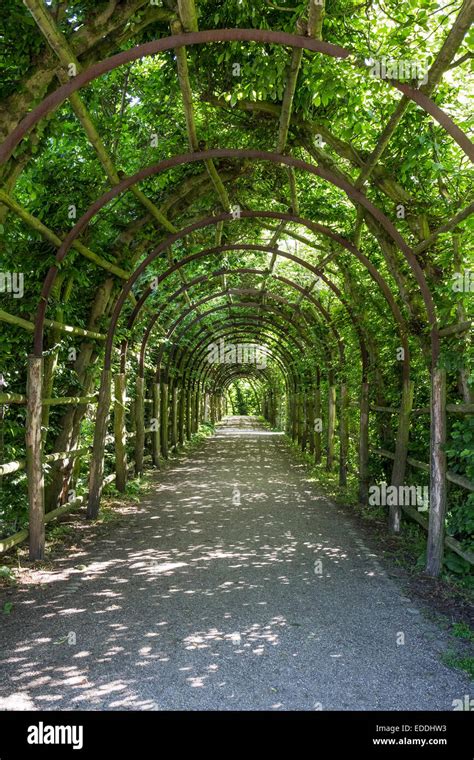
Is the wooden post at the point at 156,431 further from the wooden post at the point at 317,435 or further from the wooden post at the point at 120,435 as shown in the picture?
the wooden post at the point at 317,435

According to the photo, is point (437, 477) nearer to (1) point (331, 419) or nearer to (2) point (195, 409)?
(1) point (331, 419)

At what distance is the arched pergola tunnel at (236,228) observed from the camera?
4.42 m

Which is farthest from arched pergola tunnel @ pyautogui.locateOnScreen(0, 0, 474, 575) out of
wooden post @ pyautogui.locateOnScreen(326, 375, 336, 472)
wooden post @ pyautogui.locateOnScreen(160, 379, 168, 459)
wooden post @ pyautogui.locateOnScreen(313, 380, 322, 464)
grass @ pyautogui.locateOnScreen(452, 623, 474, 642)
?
wooden post @ pyautogui.locateOnScreen(160, 379, 168, 459)

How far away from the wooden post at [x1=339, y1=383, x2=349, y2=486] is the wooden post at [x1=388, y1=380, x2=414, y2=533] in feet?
12.2

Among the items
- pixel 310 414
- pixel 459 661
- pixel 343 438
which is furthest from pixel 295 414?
pixel 459 661

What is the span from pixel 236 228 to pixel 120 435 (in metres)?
3.84

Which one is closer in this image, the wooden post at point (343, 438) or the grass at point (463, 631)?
the grass at point (463, 631)

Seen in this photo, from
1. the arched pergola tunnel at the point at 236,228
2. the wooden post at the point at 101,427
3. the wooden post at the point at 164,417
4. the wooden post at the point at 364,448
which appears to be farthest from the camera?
the wooden post at the point at 164,417

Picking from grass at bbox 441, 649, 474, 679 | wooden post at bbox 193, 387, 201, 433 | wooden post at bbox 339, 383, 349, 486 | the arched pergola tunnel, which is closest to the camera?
grass at bbox 441, 649, 474, 679

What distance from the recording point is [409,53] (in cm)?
452

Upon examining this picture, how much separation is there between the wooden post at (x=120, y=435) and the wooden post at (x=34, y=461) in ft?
12.3

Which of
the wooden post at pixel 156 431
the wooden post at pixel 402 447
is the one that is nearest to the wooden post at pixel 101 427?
the wooden post at pixel 402 447

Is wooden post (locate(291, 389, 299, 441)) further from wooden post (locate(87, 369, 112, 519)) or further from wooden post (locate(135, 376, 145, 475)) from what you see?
wooden post (locate(87, 369, 112, 519))

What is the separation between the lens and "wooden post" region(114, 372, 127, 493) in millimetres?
9430
